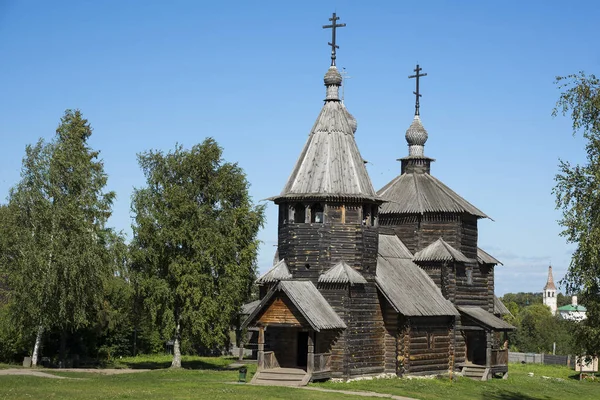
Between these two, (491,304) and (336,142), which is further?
(491,304)

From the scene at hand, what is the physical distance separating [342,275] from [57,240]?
15.7 metres

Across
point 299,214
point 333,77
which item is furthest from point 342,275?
point 333,77

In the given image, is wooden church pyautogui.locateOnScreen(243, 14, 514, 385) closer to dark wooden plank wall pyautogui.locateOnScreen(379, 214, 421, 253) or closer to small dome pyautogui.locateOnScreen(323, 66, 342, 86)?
small dome pyautogui.locateOnScreen(323, 66, 342, 86)

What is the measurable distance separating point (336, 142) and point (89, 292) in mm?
15587

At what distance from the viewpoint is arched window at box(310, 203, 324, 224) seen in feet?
132

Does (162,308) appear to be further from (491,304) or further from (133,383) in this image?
(491,304)

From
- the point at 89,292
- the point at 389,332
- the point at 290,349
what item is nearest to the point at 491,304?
the point at 389,332

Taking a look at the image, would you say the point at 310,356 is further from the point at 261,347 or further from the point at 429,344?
the point at 429,344

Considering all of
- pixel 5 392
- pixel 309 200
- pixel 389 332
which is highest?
pixel 309 200

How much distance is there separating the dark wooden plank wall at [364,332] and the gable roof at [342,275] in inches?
21.8

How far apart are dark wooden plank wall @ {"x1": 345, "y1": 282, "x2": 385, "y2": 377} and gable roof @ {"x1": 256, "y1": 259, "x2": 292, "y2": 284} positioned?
120 inches

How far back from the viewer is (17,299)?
44969 millimetres

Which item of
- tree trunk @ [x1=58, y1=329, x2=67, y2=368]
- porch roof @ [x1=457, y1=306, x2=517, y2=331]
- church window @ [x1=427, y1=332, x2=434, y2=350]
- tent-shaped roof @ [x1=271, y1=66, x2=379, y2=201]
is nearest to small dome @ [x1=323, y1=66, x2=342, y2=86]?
tent-shaped roof @ [x1=271, y1=66, x2=379, y2=201]

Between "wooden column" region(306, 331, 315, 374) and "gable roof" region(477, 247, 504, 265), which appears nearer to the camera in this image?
"wooden column" region(306, 331, 315, 374)
